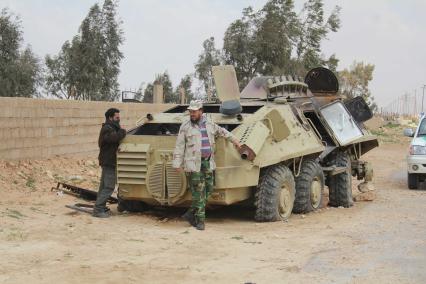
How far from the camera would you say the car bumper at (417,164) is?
575 inches

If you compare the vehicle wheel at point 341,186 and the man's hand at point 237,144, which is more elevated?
the man's hand at point 237,144

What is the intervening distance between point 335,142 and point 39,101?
18.8 ft

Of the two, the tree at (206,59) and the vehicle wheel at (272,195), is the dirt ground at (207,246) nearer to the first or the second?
the vehicle wheel at (272,195)

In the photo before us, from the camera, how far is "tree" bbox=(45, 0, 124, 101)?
25766 mm

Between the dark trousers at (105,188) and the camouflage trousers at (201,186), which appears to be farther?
the dark trousers at (105,188)

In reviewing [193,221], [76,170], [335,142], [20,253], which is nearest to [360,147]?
[335,142]


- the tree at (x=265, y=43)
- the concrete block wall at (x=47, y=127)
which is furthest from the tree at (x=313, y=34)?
the concrete block wall at (x=47, y=127)

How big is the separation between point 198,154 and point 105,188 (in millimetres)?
1598

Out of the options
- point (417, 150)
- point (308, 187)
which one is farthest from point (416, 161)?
point (308, 187)

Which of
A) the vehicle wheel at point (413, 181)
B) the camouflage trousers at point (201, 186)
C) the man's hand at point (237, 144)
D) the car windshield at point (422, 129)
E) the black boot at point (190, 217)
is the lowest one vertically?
the black boot at point (190, 217)

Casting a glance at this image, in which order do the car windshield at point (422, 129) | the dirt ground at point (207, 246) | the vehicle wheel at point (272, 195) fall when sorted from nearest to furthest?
the dirt ground at point (207, 246) → the vehicle wheel at point (272, 195) → the car windshield at point (422, 129)

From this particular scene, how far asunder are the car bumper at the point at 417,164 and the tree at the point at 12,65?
521 inches

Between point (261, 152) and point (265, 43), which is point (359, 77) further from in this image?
point (261, 152)

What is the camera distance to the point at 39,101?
13.4 meters
